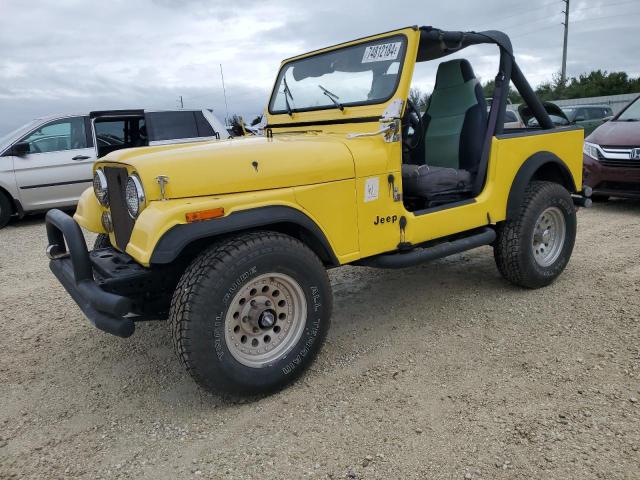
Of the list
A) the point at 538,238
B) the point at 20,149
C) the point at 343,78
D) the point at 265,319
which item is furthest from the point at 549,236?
the point at 20,149

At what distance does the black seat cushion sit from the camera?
3.75m

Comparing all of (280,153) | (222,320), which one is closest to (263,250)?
(222,320)

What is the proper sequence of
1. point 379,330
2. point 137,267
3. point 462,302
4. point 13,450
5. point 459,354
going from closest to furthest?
point 13,450
point 137,267
point 459,354
point 379,330
point 462,302

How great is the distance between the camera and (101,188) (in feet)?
10.5

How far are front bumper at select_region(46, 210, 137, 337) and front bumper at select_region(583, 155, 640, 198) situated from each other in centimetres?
658

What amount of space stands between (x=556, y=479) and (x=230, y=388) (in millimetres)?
1586

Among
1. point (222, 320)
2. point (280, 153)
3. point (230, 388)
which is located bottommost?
point (230, 388)

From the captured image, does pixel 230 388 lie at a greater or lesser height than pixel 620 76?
lesser

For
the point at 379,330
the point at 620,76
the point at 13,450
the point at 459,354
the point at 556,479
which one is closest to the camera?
the point at 556,479

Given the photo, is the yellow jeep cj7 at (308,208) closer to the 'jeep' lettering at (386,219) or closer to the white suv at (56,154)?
the 'jeep' lettering at (386,219)

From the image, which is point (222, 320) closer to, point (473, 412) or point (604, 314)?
point (473, 412)

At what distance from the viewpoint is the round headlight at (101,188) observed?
317 cm

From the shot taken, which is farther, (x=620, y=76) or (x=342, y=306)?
(x=620, y=76)

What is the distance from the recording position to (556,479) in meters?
2.18
